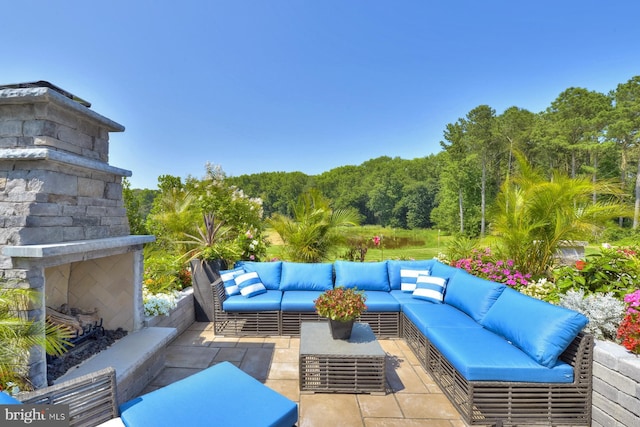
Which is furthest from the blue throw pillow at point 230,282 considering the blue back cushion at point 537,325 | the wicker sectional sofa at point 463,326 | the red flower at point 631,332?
the red flower at point 631,332

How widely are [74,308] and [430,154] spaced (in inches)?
1554

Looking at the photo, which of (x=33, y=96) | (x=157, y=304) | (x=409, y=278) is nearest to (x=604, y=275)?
(x=409, y=278)

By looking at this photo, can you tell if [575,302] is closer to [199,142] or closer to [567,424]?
[567,424]

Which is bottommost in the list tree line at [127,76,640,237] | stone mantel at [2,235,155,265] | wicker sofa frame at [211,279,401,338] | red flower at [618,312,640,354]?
wicker sofa frame at [211,279,401,338]

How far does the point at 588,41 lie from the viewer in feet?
32.8

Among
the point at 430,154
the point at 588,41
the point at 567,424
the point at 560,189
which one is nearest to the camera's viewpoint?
the point at 567,424

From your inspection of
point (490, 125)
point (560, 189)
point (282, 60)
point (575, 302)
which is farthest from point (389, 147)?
point (575, 302)

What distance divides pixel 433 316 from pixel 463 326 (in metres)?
0.36

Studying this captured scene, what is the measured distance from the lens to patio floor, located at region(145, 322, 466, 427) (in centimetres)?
251

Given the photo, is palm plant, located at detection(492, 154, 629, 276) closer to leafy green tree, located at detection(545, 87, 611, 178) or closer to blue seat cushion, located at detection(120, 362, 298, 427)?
A: blue seat cushion, located at detection(120, 362, 298, 427)

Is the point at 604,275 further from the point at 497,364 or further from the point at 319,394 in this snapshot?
the point at 319,394

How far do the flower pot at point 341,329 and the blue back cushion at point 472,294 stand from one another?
1432mm

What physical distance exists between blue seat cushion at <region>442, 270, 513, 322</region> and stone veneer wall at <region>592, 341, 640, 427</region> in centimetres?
100

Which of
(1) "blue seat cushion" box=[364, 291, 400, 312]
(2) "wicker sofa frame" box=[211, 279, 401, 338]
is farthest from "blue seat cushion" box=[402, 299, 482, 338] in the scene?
(2) "wicker sofa frame" box=[211, 279, 401, 338]
